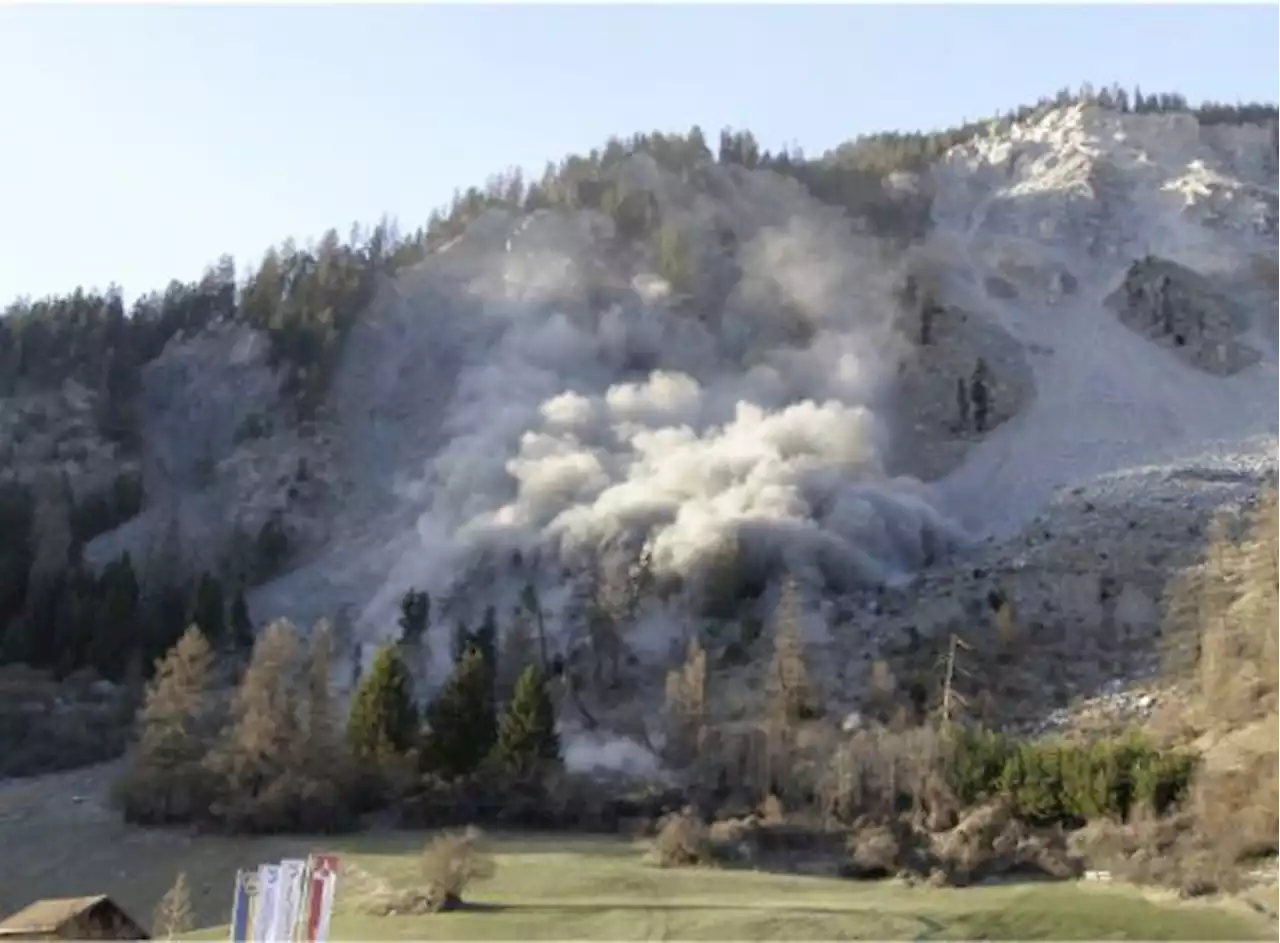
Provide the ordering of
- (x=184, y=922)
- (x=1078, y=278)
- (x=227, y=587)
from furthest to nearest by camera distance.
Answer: (x=1078, y=278) < (x=227, y=587) < (x=184, y=922)

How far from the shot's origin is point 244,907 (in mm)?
17703

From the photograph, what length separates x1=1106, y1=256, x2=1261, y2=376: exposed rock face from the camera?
3228 inches

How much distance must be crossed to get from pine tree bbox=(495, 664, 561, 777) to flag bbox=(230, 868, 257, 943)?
80.1ft

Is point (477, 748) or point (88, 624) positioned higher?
point (88, 624)

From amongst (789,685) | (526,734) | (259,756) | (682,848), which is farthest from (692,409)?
(682,848)

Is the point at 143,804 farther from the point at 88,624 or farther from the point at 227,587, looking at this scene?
the point at 227,587

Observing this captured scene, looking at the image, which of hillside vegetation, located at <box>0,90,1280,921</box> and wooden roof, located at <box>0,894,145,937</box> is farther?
hillside vegetation, located at <box>0,90,1280,921</box>

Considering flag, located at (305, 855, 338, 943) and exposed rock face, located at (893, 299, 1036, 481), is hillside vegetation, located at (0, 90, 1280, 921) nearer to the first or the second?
exposed rock face, located at (893, 299, 1036, 481)

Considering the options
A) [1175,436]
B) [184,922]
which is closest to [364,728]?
[184,922]

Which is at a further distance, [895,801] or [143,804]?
[143,804]

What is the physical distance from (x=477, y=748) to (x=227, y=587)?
26458 millimetres

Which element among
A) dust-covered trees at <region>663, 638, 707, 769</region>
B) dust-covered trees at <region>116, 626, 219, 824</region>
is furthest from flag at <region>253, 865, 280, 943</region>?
dust-covered trees at <region>663, 638, 707, 769</region>

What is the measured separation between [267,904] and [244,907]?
2.98 feet

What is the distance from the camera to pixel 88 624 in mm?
58188
